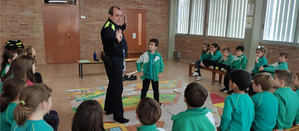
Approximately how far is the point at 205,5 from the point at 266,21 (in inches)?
106

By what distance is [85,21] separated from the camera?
871cm

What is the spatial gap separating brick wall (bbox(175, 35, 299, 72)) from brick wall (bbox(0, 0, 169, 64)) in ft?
3.15

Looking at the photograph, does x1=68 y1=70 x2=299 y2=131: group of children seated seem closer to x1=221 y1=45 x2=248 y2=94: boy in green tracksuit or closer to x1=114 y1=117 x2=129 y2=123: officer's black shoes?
x1=114 y1=117 x2=129 y2=123: officer's black shoes

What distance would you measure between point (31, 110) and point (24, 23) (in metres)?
7.57

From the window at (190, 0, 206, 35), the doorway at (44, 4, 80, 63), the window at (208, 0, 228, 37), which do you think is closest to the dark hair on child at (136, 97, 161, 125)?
the window at (208, 0, 228, 37)

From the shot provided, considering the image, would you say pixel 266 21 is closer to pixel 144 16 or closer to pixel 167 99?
pixel 167 99

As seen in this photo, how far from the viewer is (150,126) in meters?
1.54

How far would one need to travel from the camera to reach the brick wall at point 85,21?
25.4 ft

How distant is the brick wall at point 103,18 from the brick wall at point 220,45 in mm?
1106

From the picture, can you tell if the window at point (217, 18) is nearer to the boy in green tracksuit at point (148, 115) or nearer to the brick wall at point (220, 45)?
the brick wall at point (220, 45)

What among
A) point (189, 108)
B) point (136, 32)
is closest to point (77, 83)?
point (189, 108)

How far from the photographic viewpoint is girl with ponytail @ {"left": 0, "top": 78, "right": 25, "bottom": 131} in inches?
71.9

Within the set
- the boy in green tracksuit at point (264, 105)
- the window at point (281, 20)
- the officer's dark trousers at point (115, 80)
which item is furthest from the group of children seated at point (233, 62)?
the officer's dark trousers at point (115, 80)

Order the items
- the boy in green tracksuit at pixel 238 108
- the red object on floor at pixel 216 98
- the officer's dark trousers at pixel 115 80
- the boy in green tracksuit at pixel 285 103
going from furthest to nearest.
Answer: the red object on floor at pixel 216 98
the officer's dark trousers at pixel 115 80
the boy in green tracksuit at pixel 285 103
the boy in green tracksuit at pixel 238 108
